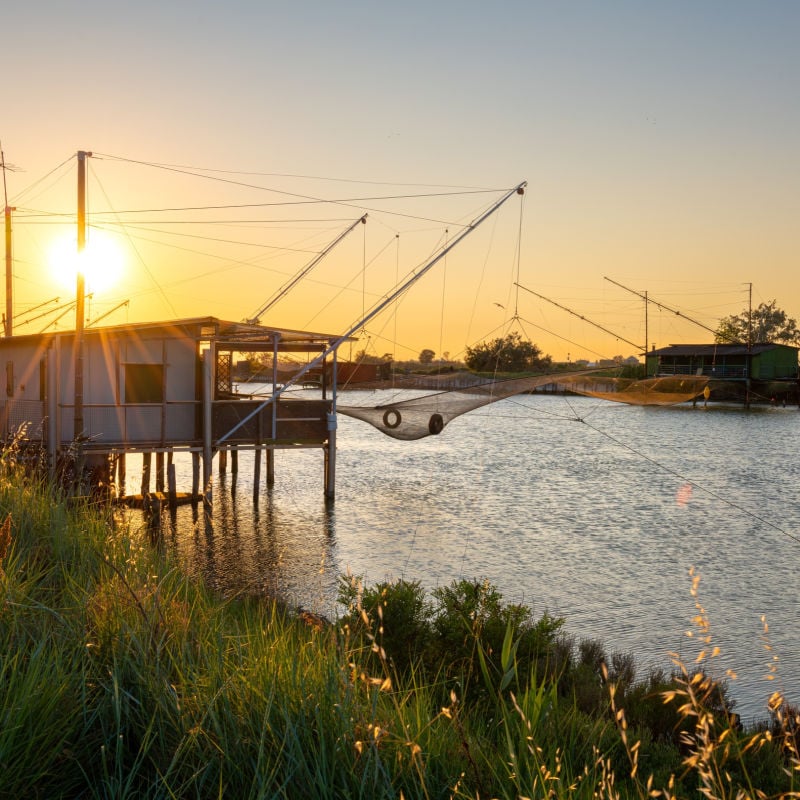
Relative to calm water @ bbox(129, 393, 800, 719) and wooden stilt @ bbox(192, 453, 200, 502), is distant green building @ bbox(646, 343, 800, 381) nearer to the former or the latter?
calm water @ bbox(129, 393, 800, 719)

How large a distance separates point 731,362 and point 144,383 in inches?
2833

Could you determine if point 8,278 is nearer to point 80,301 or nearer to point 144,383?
point 144,383

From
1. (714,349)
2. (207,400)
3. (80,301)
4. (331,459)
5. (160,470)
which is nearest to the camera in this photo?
(80,301)

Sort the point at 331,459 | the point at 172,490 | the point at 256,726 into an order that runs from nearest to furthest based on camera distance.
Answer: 1. the point at 256,726
2. the point at 172,490
3. the point at 331,459

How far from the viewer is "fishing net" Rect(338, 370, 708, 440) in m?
21.7

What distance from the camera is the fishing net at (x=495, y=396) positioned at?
21719 millimetres

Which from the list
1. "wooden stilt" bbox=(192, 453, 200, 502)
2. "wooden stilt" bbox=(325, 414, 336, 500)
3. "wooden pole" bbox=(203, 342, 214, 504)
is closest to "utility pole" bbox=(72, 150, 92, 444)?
"wooden pole" bbox=(203, 342, 214, 504)

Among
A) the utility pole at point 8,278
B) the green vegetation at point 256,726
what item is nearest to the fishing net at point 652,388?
the green vegetation at point 256,726

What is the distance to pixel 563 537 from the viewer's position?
21531 mm

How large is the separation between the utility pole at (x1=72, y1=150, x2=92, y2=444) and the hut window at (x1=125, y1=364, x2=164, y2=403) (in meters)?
2.06

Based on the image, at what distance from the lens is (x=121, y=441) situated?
20797 mm

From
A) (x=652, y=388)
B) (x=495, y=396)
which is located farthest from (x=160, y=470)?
(x=652, y=388)

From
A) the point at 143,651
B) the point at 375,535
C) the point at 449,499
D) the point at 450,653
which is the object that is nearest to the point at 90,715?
the point at 143,651

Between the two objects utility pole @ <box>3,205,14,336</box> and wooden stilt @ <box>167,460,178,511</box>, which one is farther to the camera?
utility pole @ <box>3,205,14,336</box>
